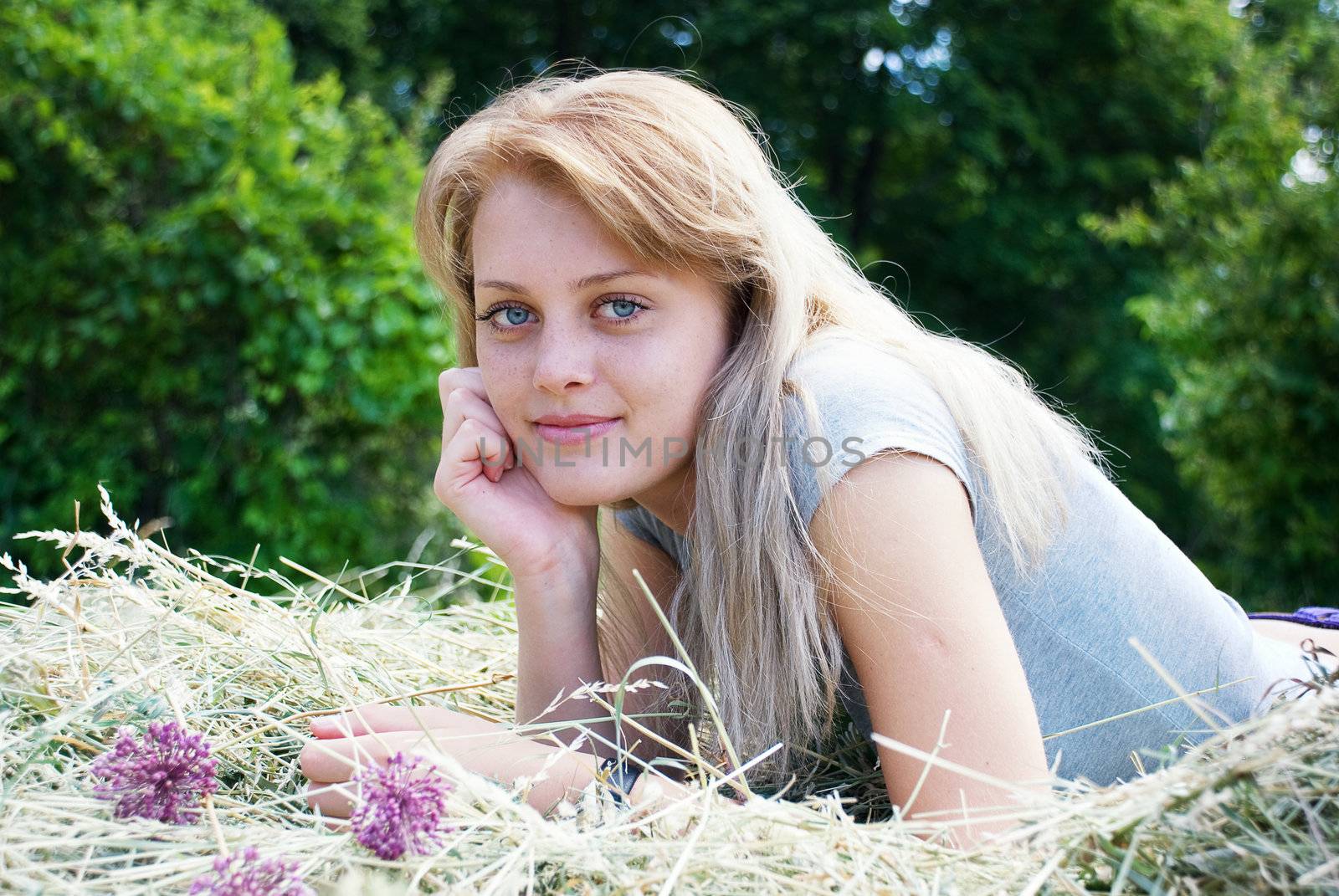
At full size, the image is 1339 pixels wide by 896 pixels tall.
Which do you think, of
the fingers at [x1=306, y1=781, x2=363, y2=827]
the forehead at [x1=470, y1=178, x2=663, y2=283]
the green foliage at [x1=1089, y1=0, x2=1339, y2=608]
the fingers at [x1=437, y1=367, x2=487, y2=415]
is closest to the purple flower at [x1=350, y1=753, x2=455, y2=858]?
the fingers at [x1=306, y1=781, x2=363, y2=827]

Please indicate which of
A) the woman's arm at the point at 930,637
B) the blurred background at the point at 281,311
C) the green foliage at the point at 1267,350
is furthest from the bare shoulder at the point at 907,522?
the green foliage at the point at 1267,350

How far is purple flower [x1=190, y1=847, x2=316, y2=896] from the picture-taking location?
1.07m

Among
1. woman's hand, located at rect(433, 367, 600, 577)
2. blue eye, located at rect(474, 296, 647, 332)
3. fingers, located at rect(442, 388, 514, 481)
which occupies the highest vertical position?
blue eye, located at rect(474, 296, 647, 332)

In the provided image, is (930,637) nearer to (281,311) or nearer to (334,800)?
(334,800)

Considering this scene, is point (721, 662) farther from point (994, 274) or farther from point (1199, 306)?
point (994, 274)

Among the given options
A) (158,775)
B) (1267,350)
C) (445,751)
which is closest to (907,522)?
(445,751)

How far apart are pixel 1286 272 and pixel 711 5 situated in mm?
10371

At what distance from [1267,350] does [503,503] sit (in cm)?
442

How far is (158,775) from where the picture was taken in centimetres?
127

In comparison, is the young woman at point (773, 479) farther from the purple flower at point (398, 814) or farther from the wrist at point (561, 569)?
the purple flower at point (398, 814)

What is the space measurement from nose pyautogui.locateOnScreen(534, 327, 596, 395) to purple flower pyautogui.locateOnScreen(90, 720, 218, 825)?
2.44 feet

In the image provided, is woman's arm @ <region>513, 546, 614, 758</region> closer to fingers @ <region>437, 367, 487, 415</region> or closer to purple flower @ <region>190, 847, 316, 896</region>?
fingers @ <region>437, 367, 487, 415</region>

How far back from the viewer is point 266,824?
1.34 metres

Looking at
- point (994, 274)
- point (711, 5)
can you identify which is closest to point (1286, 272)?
point (994, 274)
